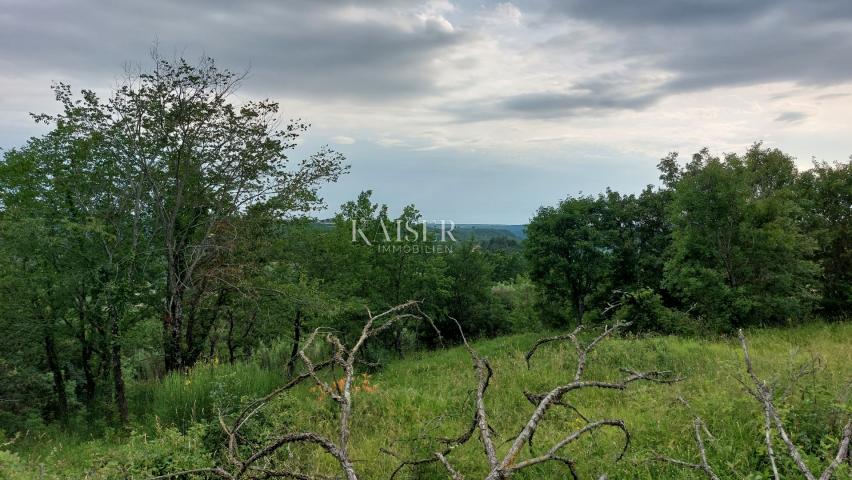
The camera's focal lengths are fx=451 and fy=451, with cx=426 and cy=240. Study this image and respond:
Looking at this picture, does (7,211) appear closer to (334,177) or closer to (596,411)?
(334,177)

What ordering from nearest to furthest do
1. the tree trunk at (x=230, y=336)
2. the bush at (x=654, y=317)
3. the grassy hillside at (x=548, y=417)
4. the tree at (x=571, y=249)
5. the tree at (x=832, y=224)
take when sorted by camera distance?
the grassy hillside at (x=548, y=417), the bush at (x=654, y=317), the tree at (x=832, y=224), the tree trunk at (x=230, y=336), the tree at (x=571, y=249)

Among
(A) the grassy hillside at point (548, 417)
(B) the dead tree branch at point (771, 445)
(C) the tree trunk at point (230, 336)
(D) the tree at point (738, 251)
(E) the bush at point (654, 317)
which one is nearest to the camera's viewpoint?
(B) the dead tree branch at point (771, 445)

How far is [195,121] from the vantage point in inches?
468

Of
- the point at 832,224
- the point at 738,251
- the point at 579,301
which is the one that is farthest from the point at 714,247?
the point at 579,301

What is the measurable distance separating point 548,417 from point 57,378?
43.6 feet

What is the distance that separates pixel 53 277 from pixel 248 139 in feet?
18.8

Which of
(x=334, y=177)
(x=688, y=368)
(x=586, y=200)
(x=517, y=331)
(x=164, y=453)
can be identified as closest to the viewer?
(x=164, y=453)

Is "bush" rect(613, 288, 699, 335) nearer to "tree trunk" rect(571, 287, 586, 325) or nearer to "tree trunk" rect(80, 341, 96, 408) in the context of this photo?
"tree trunk" rect(571, 287, 586, 325)

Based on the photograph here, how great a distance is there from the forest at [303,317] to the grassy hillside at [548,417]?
0.13ft

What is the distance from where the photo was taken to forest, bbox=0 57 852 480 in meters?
4.73

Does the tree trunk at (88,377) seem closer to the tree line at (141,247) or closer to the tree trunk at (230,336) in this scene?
the tree line at (141,247)

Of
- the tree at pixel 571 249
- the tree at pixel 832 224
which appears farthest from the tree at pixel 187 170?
the tree at pixel 832 224

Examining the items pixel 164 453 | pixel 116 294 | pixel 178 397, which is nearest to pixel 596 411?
pixel 164 453

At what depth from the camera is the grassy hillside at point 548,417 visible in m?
4.09
